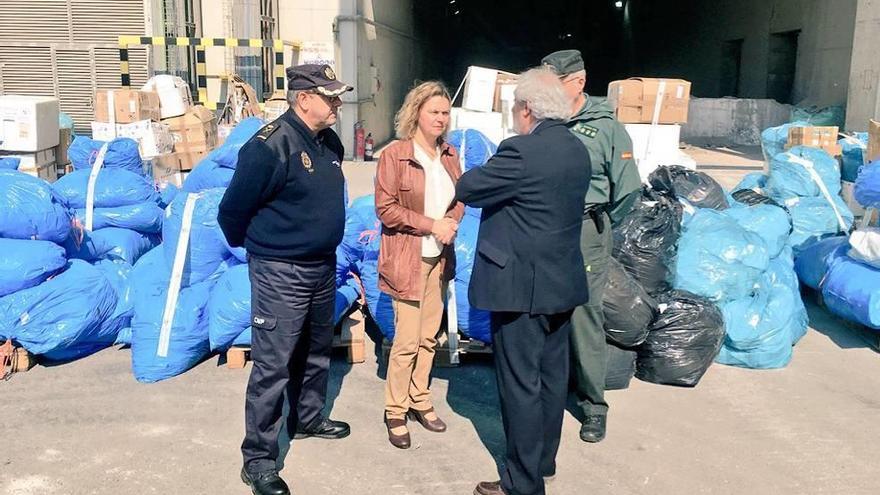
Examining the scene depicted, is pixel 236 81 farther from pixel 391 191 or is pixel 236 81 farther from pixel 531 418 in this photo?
pixel 531 418

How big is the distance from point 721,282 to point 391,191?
89.0 inches

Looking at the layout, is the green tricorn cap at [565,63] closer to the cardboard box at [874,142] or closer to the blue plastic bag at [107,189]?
the blue plastic bag at [107,189]

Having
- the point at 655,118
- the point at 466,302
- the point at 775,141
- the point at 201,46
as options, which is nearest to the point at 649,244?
the point at 466,302

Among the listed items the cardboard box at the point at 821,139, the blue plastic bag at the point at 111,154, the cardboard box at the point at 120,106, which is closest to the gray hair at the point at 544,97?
the blue plastic bag at the point at 111,154

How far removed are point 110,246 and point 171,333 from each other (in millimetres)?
1232

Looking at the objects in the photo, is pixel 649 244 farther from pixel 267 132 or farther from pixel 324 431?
pixel 267 132

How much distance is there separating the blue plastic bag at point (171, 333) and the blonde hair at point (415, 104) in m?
1.67

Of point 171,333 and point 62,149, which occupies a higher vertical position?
point 62,149

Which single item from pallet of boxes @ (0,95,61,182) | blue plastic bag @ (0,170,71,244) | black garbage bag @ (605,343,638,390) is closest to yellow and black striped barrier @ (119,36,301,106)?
pallet of boxes @ (0,95,61,182)

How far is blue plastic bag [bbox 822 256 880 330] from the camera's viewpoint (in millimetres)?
4457

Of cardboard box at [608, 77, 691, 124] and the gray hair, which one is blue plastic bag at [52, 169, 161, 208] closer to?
the gray hair

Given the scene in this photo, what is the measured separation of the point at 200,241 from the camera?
14.0 feet

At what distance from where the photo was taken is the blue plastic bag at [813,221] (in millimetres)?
5762

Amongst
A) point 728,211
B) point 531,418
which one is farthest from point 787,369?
point 531,418
